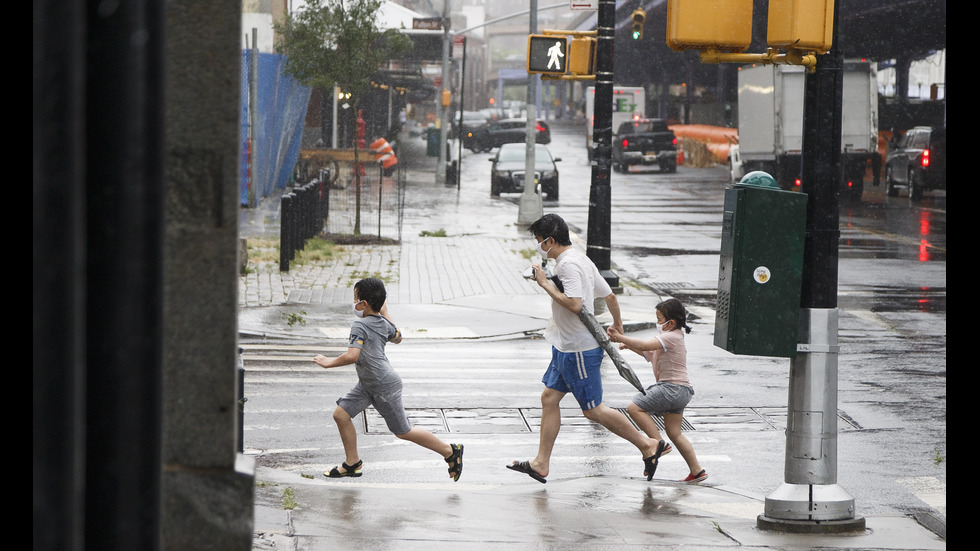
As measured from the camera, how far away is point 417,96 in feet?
304

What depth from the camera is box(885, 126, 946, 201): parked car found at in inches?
1419

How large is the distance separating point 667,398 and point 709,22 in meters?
2.78

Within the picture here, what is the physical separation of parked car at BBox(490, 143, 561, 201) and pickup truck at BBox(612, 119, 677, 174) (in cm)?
1154

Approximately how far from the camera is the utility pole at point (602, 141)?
16.2 metres

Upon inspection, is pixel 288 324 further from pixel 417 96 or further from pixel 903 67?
pixel 417 96

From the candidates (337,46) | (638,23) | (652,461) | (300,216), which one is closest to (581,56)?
(638,23)

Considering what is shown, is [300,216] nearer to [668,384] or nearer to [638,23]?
[638,23]

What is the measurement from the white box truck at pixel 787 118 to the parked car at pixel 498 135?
84.5 ft

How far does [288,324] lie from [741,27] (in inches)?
346

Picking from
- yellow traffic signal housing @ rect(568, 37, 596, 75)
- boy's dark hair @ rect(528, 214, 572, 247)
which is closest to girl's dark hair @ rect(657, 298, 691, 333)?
boy's dark hair @ rect(528, 214, 572, 247)

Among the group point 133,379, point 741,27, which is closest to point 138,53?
point 133,379

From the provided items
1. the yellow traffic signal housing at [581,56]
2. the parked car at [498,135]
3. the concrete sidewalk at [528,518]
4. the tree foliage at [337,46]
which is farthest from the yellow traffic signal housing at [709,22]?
the parked car at [498,135]

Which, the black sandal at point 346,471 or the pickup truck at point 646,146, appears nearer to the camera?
the black sandal at point 346,471

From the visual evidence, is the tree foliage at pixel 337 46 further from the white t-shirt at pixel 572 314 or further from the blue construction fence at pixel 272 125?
the white t-shirt at pixel 572 314
